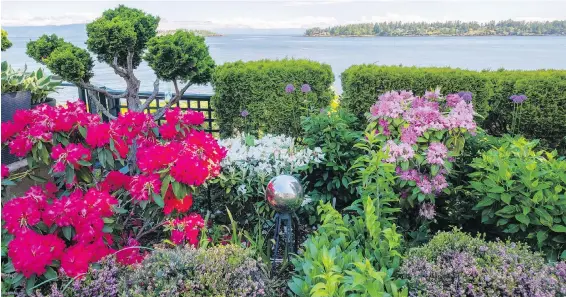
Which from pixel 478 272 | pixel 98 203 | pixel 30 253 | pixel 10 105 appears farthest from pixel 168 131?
pixel 478 272

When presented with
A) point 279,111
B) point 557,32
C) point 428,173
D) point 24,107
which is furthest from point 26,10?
point 557,32

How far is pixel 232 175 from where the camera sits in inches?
116

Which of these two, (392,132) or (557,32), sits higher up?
(557,32)

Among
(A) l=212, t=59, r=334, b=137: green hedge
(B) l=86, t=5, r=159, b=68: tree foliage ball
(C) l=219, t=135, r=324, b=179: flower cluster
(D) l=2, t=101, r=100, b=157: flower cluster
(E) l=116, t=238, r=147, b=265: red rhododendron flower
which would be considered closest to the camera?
(E) l=116, t=238, r=147, b=265: red rhododendron flower

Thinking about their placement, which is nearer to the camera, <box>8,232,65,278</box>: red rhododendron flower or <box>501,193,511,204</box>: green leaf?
<box>8,232,65,278</box>: red rhododendron flower

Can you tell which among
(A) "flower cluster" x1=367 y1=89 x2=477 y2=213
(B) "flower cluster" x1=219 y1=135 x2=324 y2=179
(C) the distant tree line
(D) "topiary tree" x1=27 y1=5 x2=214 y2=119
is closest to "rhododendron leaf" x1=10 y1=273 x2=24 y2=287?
(B) "flower cluster" x1=219 y1=135 x2=324 y2=179

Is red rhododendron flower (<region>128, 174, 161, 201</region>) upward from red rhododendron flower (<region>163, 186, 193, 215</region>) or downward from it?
upward

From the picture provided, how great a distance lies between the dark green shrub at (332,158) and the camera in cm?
316

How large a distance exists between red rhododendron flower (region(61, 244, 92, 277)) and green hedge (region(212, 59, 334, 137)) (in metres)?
2.69

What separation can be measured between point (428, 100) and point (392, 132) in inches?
16.4

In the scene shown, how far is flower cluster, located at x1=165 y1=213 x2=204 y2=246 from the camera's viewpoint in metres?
2.30

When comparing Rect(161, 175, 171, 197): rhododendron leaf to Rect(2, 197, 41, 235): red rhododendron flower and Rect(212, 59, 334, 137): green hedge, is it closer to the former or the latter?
Rect(2, 197, 41, 235): red rhododendron flower

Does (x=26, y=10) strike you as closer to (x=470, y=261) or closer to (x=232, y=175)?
(x=232, y=175)

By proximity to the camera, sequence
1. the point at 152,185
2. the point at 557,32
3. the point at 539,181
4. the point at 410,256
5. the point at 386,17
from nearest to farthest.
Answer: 1. the point at 410,256
2. the point at 152,185
3. the point at 539,181
4. the point at 386,17
5. the point at 557,32
